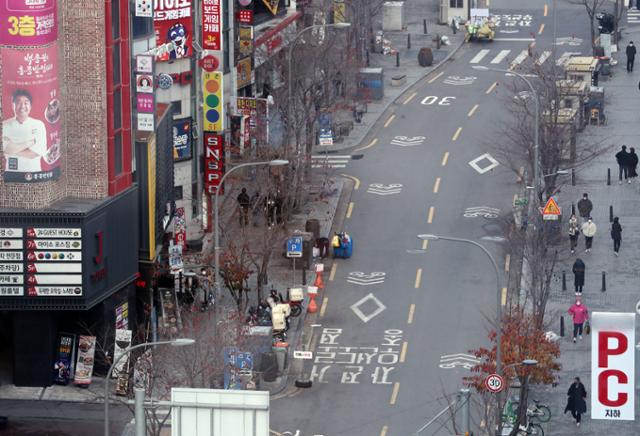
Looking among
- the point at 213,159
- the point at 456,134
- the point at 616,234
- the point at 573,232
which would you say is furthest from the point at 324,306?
the point at 456,134

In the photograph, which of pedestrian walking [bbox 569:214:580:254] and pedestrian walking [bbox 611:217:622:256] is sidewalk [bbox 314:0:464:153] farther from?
pedestrian walking [bbox 611:217:622:256]

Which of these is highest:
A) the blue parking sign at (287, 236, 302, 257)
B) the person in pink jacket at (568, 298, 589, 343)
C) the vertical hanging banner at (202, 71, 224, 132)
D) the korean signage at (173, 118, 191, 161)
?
the vertical hanging banner at (202, 71, 224, 132)

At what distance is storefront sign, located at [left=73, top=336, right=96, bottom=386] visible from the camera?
7894cm

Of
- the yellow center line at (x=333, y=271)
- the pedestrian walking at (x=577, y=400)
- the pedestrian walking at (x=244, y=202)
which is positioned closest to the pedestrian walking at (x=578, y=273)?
the yellow center line at (x=333, y=271)

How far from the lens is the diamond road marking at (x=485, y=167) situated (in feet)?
347

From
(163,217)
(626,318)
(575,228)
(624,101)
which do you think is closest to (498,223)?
(575,228)

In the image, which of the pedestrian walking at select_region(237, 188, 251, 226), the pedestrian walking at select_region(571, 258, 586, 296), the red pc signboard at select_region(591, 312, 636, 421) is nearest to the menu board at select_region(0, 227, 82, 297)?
the pedestrian walking at select_region(237, 188, 251, 226)

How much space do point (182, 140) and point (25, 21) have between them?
21692 mm

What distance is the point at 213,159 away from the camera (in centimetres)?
9462

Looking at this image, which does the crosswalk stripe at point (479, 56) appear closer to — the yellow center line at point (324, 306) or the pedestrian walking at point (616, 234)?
the pedestrian walking at point (616, 234)

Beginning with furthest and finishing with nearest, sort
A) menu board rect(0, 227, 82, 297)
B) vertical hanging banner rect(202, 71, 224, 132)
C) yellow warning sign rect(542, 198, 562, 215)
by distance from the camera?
vertical hanging banner rect(202, 71, 224, 132)
yellow warning sign rect(542, 198, 562, 215)
menu board rect(0, 227, 82, 297)

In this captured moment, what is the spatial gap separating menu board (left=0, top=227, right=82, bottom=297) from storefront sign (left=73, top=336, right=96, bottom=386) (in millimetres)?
3508

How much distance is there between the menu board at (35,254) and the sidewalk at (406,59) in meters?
29.7

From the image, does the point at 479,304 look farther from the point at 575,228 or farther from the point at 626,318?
the point at 626,318
